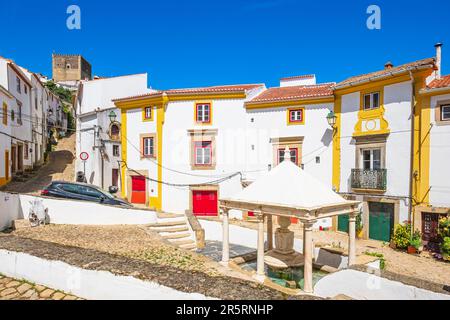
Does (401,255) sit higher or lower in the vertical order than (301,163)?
lower

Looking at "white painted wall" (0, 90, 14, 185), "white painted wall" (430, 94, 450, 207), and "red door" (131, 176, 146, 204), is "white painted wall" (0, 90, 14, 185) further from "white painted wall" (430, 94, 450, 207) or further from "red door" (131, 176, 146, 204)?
"white painted wall" (430, 94, 450, 207)

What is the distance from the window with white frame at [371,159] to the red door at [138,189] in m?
14.6

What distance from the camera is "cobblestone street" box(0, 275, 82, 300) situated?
4586 millimetres

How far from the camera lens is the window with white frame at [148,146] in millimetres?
20953

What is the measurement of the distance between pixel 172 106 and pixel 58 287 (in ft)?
54.5

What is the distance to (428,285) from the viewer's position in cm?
584

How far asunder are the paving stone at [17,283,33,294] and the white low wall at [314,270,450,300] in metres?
6.68

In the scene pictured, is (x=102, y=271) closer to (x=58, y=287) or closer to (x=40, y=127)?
(x=58, y=287)

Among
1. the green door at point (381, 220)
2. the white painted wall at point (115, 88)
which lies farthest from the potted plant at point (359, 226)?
the white painted wall at point (115, 88)

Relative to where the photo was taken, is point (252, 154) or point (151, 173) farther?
point (151, 173)

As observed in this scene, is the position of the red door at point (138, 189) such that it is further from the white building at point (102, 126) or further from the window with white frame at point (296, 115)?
the window with white frame at point (296, 115)

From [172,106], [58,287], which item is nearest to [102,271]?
[58,287]

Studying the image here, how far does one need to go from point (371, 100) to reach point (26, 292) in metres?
17.1

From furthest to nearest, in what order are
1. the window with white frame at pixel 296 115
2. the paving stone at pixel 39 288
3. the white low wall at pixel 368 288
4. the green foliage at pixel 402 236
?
the window with white frame at pixel 296 115 → the green foliage at pixel 402 236 → the white low wall at pixel 368 288 → the paving stone at pixel 39 288
